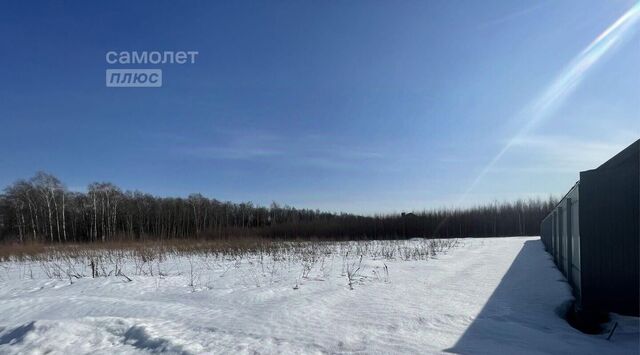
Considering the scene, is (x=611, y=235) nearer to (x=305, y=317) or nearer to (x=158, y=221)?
(x=305, y=317)

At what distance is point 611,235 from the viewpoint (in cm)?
605

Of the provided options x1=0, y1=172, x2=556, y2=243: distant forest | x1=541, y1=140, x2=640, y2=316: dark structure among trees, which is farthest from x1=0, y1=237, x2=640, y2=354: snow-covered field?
x1=0, y1=172, x2=556, y2=243: distant forest

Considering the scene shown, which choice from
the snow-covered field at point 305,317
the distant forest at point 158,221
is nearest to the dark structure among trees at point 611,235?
the snow-covered field at point 305,317

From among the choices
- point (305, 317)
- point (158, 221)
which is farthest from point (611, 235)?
point (158, 221)

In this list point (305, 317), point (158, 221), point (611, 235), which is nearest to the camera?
point (305, 317)

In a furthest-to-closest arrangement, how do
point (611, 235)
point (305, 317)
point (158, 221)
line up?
point (158, 221)
point (611, 235)
point (305, 317)

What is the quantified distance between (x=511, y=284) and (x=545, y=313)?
252 centimetres

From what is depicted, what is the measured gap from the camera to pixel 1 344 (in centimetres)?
529

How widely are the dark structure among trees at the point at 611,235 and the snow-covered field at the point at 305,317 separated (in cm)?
39

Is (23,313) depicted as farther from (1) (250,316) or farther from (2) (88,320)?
(1) (250,316)

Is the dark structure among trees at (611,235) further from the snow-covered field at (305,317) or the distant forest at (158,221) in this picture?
the distant forest at (158,221)

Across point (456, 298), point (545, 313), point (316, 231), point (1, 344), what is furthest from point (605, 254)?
point (316, 231)

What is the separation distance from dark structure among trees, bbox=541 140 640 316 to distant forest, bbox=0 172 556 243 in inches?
1753

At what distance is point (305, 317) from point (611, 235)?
179 inches
